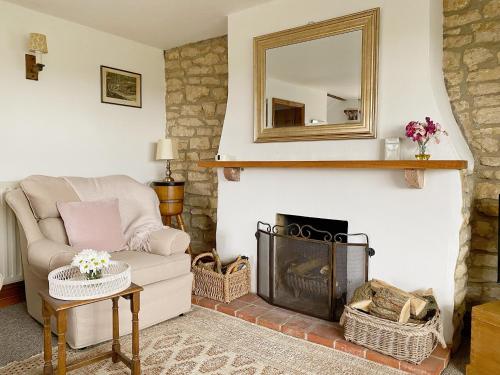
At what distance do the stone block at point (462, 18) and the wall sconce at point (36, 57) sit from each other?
3.03 meters

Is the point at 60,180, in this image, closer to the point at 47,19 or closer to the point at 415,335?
the point at 47,19

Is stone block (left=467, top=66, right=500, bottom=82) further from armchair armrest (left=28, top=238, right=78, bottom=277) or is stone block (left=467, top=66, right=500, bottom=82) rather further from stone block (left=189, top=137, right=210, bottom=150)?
armchair armrest (left=28, top=238, right=78, bottom=277)

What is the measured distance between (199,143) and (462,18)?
2.53 meters

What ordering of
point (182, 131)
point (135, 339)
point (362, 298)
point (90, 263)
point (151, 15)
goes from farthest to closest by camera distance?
point (182, 131)
point (151, 15)
point (362, 298)
point (135, 339)
point (90, 263)

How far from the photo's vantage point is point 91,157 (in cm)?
365

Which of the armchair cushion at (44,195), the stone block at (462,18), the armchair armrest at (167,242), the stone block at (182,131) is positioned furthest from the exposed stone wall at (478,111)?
the armchair cushion at (44,195)

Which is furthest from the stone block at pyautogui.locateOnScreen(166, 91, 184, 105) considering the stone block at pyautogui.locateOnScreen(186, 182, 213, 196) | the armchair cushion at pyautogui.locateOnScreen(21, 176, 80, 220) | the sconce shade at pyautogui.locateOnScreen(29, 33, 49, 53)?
the armchair cushion at pyautogui.locateOnScreen(21, 176, 80, 220)

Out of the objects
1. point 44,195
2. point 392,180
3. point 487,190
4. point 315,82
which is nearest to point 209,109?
point 315,82

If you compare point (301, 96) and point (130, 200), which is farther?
point (130, 200)

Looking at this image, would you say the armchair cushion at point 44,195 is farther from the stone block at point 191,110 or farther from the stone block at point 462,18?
the stone block at point 462,18

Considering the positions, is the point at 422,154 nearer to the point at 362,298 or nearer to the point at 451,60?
the point at 451,60

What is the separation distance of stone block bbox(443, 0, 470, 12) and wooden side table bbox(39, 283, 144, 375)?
263cm

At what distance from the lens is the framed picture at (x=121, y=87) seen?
3.74m

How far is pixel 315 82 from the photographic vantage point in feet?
9.17
